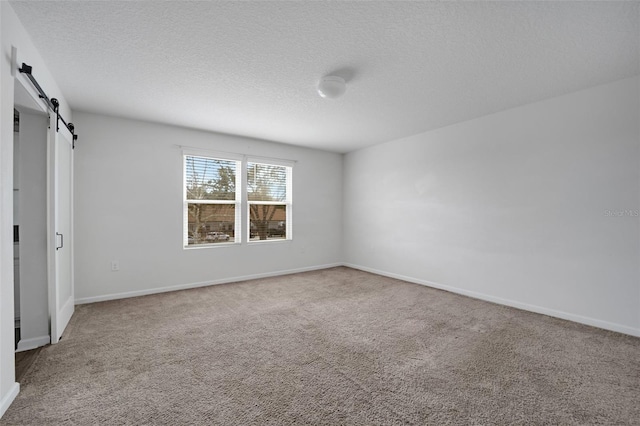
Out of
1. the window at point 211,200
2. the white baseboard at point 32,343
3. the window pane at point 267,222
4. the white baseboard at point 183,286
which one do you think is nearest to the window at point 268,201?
the window pane at point 267,222

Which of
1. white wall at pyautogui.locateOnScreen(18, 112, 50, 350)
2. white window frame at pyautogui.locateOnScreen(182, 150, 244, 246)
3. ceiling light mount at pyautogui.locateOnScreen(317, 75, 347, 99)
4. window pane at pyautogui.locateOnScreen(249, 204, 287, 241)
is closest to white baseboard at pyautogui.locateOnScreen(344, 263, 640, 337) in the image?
window pane at pyautogui.locateOnScreen(249, 204, 287, 241)

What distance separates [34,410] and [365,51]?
3260 mm

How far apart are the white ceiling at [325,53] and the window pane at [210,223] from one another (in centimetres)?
154

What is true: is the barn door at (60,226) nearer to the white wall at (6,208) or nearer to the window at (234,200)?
the white wall at (6,208)

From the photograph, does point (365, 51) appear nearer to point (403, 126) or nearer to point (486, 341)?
point (403, 126)

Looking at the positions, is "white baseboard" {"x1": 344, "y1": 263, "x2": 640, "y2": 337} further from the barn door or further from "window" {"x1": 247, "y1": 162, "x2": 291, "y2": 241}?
the barn door

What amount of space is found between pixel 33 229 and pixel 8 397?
4.60ft

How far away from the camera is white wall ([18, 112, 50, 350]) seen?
246cm

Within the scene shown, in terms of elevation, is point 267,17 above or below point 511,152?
above

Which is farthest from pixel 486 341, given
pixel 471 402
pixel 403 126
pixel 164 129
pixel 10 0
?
pixel 164 129

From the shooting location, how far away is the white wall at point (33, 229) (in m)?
2.46

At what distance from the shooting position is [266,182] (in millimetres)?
5191

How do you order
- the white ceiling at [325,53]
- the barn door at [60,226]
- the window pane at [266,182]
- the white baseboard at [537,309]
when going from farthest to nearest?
the window pane at [266,182], the white baseboard at [537,309], the barn door at [60,226], the white ceiling at [325,53]

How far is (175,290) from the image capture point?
166 inches
